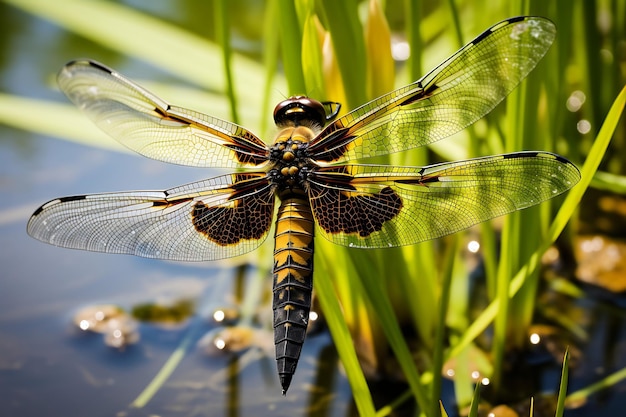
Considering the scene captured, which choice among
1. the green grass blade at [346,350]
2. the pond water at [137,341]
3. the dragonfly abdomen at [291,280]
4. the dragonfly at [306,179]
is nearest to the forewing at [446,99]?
the dragonfly at [306,179]

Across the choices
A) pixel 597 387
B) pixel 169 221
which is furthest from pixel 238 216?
pixel 597 387

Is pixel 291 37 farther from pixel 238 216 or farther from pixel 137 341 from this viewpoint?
pixel 137 341

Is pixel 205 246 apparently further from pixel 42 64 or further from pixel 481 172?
pixel 42 64

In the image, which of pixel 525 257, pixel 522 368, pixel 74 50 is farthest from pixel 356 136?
pixel 74 50

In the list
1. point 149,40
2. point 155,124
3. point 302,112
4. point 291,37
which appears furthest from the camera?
point 149,40

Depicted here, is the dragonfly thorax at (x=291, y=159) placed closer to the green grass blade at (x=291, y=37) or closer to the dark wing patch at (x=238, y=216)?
the dark wing patch at (x=238, y=216)

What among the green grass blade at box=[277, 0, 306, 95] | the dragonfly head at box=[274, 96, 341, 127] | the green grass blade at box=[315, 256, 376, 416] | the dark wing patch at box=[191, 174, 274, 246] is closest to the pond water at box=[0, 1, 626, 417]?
the green grass blade at box=[315, 256, 376, 416]

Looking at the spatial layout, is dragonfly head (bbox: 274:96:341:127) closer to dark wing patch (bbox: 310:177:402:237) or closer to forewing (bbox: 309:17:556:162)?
forewing (bbox: 309:17:556:162)
